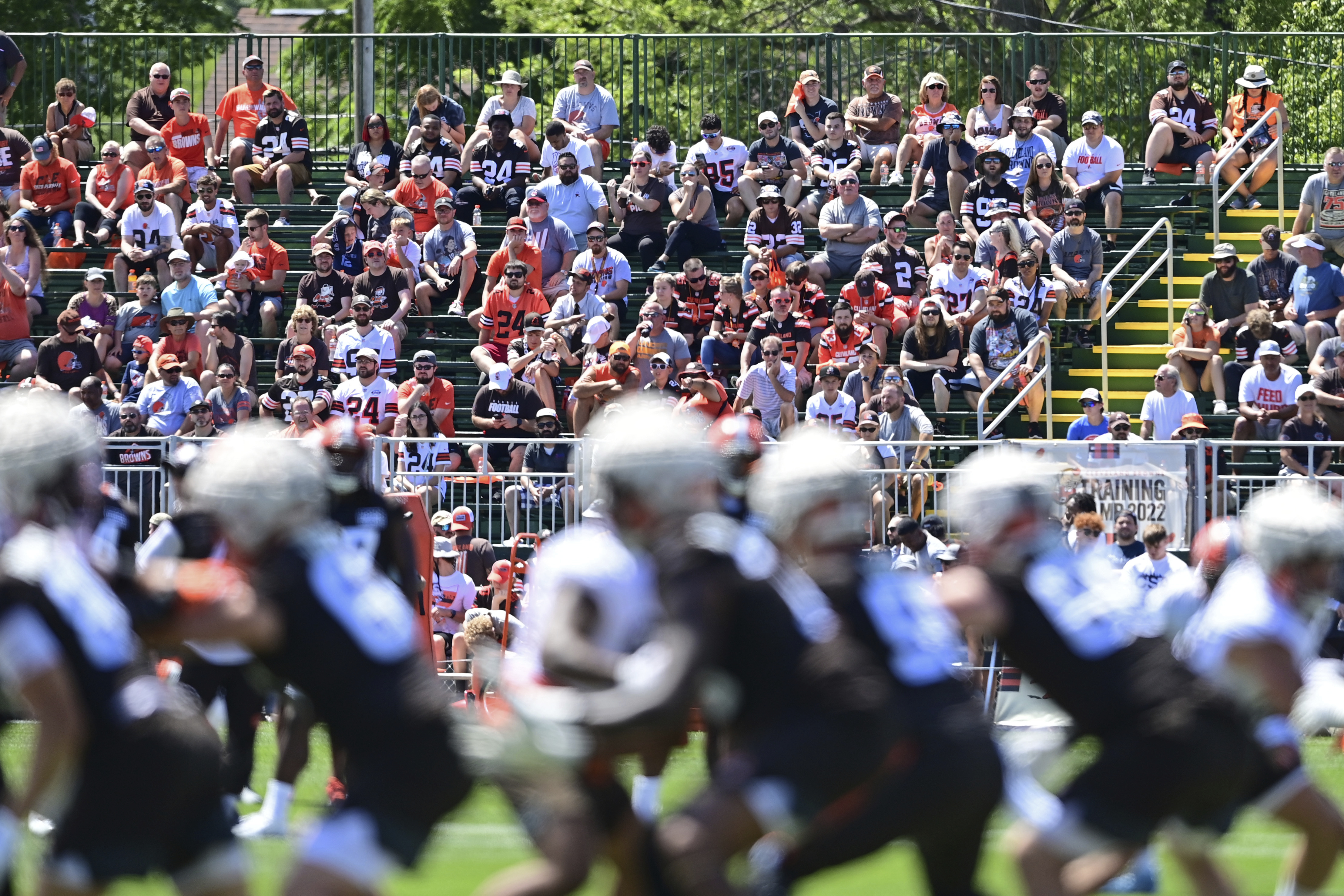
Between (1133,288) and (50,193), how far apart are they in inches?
444

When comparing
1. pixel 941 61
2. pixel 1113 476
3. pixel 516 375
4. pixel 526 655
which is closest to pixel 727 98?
pixel 941 61

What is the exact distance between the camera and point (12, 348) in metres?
18.7

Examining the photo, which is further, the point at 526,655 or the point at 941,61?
the point at 941,61

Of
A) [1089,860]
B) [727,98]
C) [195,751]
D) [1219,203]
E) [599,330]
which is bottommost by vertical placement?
[1089,860]

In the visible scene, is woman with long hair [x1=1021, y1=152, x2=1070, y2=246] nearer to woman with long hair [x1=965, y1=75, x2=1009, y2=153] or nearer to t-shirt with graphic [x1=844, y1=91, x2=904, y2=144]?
woman with long hair [x1=965, y1=75, x2=1009, y2=153]

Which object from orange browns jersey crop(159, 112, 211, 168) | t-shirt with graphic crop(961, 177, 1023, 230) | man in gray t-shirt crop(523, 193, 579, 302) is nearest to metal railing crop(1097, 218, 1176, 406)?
t-shirt with graphic crop(961, 177, 1023, 230)

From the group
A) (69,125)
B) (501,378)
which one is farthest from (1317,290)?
(69,125)

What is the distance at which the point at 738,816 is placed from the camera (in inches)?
213

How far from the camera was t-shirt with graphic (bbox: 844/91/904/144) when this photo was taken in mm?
20641

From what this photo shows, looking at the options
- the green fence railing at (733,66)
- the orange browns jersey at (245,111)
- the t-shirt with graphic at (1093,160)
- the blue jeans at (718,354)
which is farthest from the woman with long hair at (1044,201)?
the orange browns jersey at (245,111)

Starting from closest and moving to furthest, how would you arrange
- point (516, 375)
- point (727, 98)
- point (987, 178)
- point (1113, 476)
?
point (1113, 476), point (516, 375), point (987, 178), point (727, 98)

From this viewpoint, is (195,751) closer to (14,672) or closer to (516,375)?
(14,672)

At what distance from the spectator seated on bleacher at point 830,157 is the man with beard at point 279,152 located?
560 cm

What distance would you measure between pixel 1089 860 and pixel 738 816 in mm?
1308
